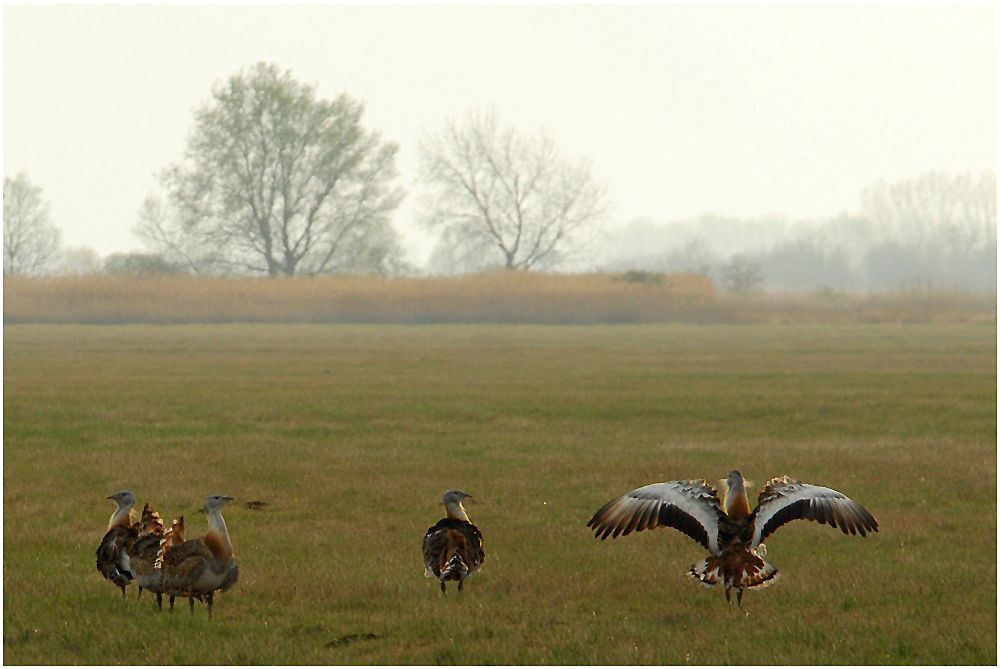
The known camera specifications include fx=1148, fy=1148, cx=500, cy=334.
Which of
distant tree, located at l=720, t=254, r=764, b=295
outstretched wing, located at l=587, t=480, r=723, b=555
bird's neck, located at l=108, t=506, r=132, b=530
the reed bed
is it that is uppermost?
distant tree, located at l=720, t=254, r=764, b=295

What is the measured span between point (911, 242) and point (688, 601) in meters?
169

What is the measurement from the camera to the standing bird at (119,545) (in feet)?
27.6

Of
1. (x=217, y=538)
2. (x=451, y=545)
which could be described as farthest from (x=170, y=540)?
(x=451, y=545)

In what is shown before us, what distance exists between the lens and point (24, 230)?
10350 cm

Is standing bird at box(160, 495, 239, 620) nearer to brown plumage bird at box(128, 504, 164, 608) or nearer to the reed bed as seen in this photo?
brown plumage bird at box(128, 504, 164, 608)

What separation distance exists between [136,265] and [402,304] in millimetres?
18451

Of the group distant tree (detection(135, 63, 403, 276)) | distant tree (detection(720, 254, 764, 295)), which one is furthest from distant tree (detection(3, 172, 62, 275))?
distant tree (detection(720, 254, 764, 295))

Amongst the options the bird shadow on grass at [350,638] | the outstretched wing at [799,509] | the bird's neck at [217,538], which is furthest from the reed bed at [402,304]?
the bird's neck at [217,538]

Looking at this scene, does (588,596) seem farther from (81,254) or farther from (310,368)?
(81,254)

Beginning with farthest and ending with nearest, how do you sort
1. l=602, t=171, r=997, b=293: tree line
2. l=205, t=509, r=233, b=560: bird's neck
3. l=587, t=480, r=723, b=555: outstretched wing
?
l=602, t=171, r=997, b=293: tree line < l=587, t=480, r=723, b=555: outstretched wing < l=205, t=509, r=233, b=560: bird's neck

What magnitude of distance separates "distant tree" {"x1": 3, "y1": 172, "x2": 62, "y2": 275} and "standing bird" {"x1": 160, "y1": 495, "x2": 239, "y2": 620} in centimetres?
10038

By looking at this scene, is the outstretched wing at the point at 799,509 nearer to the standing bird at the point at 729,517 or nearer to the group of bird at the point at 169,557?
the standing bird at the point at 729,517

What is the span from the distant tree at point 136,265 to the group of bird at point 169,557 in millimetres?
66594

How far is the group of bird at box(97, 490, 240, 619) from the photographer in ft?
25.8
